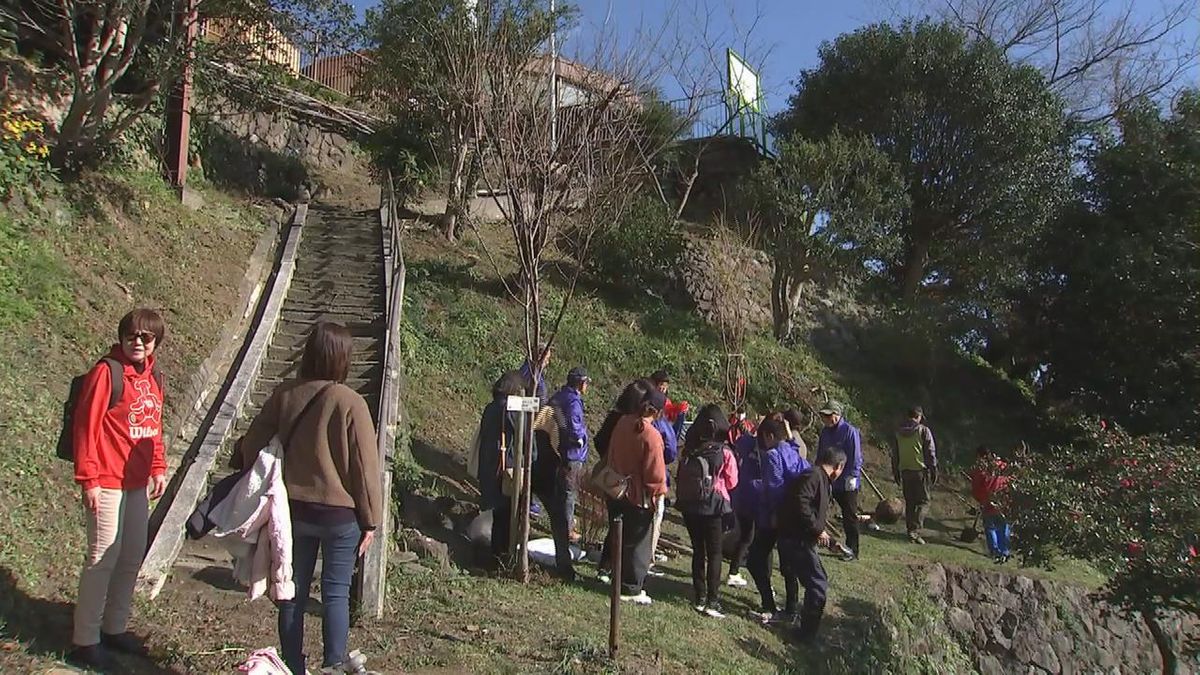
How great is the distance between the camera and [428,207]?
19609 mm

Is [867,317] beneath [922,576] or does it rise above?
above

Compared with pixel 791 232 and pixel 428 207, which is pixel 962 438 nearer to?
pixel 791 232

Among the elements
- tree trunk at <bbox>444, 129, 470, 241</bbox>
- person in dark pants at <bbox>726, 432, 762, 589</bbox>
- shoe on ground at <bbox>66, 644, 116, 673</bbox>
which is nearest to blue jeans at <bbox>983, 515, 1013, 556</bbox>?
person in dark pants at <bbox>726, 432, 762, 589</bbox>

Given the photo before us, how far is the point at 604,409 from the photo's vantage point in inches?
565

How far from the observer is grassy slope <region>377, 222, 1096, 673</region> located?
17.5ft

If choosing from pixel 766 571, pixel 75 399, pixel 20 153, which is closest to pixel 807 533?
pixel 766 571

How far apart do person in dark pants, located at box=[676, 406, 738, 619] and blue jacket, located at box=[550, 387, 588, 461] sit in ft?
2.77

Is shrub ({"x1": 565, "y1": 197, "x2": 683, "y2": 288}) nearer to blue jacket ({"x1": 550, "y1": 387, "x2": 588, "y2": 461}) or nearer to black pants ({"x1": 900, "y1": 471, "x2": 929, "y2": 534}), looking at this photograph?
black pants ({"x1": 900, "y1": 471, "x2": 929, "y2": 534})

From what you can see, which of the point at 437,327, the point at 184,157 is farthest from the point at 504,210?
the point at 184,157

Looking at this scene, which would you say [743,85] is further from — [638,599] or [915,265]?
[638,599]

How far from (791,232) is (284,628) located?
15.4m

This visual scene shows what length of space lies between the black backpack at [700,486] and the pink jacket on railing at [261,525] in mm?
3432

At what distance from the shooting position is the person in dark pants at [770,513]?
23.1ft

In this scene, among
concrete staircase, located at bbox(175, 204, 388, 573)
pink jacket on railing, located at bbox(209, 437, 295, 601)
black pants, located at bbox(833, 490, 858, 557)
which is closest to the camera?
pink jacket on railing, located at bbox(209, 437, 295, 601)
